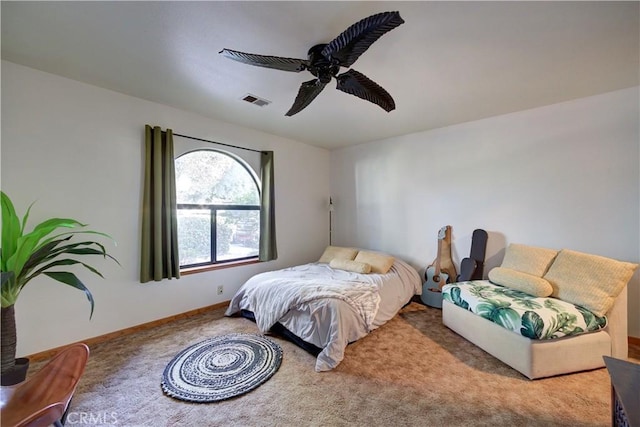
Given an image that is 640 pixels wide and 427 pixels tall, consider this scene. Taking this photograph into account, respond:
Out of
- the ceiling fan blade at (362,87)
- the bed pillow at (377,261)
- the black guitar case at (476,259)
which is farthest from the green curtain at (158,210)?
the black guitar case at (476,259)

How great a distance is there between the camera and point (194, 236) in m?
3.21

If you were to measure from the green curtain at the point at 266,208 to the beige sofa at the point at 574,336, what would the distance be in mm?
2594

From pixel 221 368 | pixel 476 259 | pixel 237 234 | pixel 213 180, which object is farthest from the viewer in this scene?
pixel 237 234

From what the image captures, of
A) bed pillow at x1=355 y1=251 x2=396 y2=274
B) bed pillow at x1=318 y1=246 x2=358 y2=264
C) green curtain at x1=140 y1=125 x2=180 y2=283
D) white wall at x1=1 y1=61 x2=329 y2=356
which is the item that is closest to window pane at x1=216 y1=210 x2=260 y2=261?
white wall at x1=1 y1=61 x2=329 y2=356

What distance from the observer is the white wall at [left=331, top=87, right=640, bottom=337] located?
94.6 inches

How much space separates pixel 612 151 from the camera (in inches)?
95.7

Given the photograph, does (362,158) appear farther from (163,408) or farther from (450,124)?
(163,408)

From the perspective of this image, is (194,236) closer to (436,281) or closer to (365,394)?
(365,394)

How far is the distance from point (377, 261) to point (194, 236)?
237cm

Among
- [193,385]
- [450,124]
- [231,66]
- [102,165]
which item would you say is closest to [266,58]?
[231,66]

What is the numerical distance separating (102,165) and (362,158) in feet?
11.4

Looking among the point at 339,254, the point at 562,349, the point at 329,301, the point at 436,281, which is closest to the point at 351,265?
the point at 339,254

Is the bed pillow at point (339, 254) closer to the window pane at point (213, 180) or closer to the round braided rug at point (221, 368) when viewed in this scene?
the window pane at point (213, 180)

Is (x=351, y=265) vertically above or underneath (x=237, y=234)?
underneath
